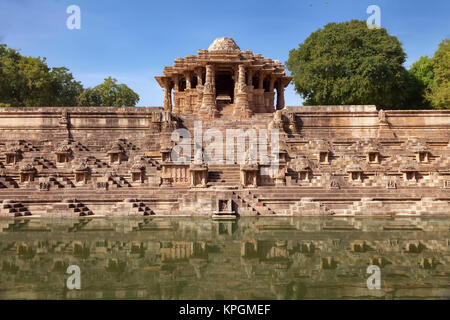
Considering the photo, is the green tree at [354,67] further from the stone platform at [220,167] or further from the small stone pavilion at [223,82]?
the stone platform at [220,167]

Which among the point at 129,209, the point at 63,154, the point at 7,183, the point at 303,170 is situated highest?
the point at 63,154

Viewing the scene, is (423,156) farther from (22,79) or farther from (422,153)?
(22,79)

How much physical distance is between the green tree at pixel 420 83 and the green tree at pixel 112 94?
39.5 metres

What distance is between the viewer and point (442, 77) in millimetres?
32250

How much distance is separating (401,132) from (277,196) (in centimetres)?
1467

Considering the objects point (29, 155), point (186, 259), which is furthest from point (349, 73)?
point (186, 259)

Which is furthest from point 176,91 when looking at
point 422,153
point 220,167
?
point 422,153

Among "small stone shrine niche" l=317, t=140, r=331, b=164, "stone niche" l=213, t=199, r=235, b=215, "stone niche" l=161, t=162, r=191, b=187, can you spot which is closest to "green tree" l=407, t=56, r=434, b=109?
"small stone shrine niche" l=317, t=140, r=331, b=164

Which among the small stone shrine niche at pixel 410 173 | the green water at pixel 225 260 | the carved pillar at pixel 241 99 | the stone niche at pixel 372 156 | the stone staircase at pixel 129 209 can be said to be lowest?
the green water at pixel 225 260

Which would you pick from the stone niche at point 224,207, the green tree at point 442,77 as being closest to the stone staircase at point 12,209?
the stone niche at point 224,207

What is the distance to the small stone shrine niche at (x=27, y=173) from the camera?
16.7 meters

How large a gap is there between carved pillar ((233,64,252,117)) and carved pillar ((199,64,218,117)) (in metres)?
1.78

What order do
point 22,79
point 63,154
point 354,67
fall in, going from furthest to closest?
point 22,79, point 354,67, point 63,154

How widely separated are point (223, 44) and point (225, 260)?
2916 centimetres
